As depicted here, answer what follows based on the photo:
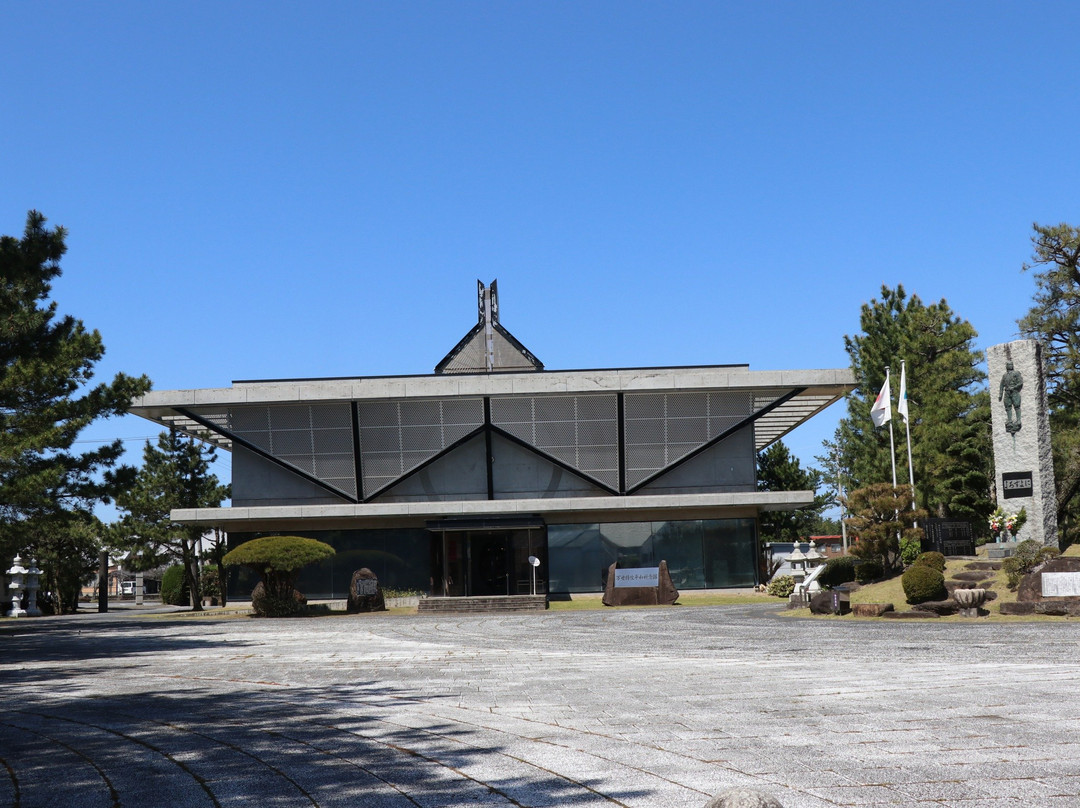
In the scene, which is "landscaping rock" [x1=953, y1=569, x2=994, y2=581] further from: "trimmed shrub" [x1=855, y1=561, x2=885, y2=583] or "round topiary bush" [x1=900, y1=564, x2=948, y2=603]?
"trimmed shrub" [x1=855, y1=561, x2=885, y2=583]

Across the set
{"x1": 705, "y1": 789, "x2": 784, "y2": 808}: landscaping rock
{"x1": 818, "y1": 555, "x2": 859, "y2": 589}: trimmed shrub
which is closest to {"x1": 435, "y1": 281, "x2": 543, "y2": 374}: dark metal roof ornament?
{"x1": 818, "y1": 555, "x2": 859, "y2": 589}: trimmed shrub

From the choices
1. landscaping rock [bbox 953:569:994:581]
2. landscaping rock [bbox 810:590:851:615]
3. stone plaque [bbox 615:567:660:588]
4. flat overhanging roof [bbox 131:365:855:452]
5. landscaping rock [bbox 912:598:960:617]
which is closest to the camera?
landscaping rock [bbox 912:598:960:617]

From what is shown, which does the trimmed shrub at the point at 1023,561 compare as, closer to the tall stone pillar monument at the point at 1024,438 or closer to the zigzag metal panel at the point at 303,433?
the tall stone pillar monument at the point at 1024,438

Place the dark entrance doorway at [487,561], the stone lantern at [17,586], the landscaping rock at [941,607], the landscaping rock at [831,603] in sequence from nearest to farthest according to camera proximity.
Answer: the landscaping rock at [941,607] → the landscaping rock at [831,603] → the dark entrance doorway at [487,561] → the stone lantern at [17,586]

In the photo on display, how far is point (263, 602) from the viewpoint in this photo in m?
35.2

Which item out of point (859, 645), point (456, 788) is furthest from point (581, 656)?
point (456, 788)

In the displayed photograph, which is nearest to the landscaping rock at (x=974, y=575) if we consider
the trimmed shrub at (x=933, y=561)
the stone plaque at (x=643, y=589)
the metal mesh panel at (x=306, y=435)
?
the trimmed shrub at (x=933, y=561)

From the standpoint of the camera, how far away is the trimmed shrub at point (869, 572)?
28984mm

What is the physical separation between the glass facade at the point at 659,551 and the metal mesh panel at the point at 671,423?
245cm

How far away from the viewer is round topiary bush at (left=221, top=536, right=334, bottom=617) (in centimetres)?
3378

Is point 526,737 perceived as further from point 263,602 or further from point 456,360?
point 456,360

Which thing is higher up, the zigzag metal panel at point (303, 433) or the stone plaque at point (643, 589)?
the zigzag metal panel at point (303, 433)

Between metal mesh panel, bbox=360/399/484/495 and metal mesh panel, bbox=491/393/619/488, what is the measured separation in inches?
57.0

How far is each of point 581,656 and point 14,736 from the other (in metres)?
9.20
